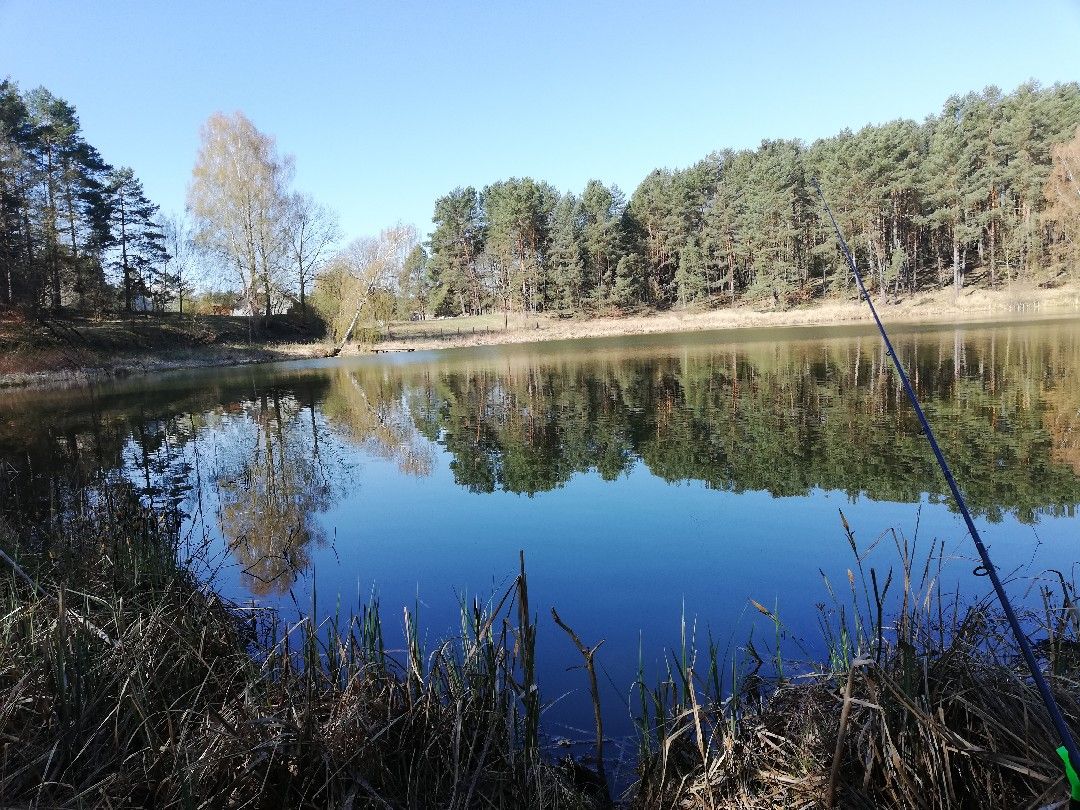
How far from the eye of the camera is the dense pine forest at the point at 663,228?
134 feet

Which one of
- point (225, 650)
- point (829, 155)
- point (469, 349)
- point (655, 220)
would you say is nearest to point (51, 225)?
point (469, 349)

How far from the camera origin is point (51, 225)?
36406mm

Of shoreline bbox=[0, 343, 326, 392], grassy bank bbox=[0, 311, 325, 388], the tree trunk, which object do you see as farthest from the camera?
the tree trunk

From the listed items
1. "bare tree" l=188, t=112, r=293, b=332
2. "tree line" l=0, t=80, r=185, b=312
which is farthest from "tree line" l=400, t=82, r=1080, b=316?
"tree line" l=0, t=80, r=185, b=312

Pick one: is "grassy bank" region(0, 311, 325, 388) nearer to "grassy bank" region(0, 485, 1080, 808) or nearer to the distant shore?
the distant shore

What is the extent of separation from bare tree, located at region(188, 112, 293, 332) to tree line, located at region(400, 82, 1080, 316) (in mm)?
10565

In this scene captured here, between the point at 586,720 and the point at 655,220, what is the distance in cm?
6763

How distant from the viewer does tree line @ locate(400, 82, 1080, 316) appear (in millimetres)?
49781

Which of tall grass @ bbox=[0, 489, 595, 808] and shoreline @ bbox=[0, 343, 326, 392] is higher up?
shoreline @ bbox=[0, 343, 326, 392]

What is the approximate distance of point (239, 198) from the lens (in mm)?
40750

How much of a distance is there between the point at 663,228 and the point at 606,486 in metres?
61.8

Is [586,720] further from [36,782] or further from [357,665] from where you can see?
[36,782]

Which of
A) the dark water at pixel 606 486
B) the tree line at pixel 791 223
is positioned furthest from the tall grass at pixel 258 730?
the tree line at pixel 791 223

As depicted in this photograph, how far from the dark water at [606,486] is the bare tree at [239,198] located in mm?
23282
